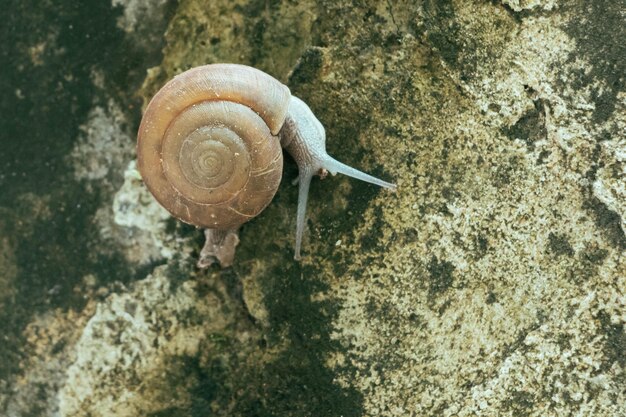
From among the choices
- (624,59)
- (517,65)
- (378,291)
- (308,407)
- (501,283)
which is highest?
(624,59)

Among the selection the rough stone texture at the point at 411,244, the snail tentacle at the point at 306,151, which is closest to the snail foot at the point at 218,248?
the rough stone texture at the point at 411,244

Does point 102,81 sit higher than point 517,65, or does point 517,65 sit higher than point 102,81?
point 517,65

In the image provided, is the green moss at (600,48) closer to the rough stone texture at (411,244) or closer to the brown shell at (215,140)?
the rough stone texture at (411,244)

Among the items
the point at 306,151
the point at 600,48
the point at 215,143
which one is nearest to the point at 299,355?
the point at 306,151

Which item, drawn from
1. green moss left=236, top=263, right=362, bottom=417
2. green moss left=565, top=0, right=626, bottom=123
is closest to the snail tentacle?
green moss left=236, top=263, right=362, bottom=417

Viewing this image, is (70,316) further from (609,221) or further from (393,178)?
(609,221)

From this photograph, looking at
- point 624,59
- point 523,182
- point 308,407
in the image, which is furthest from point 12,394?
point 624,59
